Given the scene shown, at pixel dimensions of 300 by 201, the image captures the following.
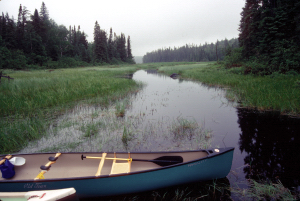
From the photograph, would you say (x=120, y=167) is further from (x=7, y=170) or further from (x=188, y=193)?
(x=7, y=170)

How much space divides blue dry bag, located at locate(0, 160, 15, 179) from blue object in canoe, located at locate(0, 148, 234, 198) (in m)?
0.18

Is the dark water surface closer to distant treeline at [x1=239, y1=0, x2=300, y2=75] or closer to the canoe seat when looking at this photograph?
the canoe seat

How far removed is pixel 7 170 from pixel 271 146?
768 centimetres

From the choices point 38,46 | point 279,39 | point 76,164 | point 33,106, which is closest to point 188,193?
point 76,164

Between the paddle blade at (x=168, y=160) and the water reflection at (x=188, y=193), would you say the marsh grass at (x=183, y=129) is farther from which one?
the water reflection at (x=188, y=193)

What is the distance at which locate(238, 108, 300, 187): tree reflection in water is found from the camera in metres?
4.10

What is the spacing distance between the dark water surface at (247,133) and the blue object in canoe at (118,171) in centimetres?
98

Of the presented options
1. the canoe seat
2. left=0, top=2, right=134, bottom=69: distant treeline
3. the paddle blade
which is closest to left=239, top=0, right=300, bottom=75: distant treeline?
the paddle blade

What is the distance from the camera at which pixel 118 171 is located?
3.75m

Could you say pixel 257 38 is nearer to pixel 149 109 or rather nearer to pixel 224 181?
pixel 149 109

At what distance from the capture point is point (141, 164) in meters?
4.22

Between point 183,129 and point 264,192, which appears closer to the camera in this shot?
point 264,192

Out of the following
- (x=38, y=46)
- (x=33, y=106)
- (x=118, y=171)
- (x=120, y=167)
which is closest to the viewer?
(x=118, y=171)

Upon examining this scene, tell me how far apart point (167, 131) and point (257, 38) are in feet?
68.1
